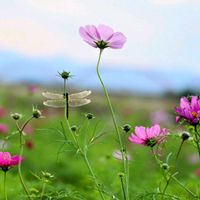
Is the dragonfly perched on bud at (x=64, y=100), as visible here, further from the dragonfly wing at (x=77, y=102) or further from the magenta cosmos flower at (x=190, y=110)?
the magenta cosmos flower at (x=190, y=110)

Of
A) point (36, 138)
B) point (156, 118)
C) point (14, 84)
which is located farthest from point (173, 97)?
point (36, 138)

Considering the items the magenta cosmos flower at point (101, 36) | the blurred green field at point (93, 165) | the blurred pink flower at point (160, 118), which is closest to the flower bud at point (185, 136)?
the blurred green field at point (93, 165)

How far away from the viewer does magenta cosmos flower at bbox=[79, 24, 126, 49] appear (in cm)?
184

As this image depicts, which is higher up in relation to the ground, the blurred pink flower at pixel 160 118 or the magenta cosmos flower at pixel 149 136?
the magenta cosmos flower at pixel 149 136

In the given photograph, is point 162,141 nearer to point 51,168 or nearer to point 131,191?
point 131,191

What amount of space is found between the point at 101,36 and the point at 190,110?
32 centimetres

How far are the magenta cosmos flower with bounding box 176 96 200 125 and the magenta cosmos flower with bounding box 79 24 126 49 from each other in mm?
249

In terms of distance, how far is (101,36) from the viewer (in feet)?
6.04

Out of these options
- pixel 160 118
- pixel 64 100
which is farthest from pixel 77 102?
pixel 160 118

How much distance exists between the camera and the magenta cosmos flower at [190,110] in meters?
1.70

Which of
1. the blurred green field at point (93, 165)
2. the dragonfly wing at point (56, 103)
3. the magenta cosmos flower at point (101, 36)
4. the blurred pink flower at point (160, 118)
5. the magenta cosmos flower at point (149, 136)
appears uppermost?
the magenta cosmos flower at point (101, 36)

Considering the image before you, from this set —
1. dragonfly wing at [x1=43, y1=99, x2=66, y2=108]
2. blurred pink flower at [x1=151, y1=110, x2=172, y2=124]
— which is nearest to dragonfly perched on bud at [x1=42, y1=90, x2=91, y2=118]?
dragonfly wing at [x1=43, y1=99, x2=66, y2=108]

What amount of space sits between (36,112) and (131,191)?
1.35m

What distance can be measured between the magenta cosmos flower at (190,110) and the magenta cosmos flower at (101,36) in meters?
0.25
